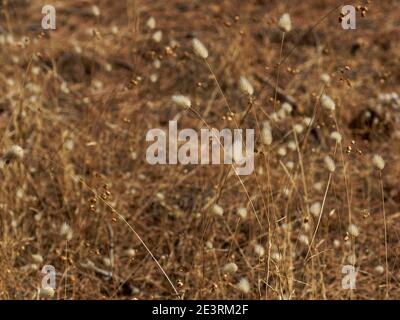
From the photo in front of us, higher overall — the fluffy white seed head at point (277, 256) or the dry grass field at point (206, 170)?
the dry grass field at point (206, 170)

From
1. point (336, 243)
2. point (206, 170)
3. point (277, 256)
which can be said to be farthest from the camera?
point (206, 170)

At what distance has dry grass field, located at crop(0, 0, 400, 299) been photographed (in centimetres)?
255

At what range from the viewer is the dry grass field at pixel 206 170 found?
2547mm

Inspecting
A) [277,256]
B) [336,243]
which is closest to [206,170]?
[336,243]

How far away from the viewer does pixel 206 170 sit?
11.1 ft

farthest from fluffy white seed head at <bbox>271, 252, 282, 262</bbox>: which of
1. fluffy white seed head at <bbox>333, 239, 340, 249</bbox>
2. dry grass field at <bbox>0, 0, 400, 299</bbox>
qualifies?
fluffy white seed head at <bbox>333, 239, 340, 249</bbox>

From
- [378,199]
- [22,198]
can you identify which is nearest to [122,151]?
[22,198]

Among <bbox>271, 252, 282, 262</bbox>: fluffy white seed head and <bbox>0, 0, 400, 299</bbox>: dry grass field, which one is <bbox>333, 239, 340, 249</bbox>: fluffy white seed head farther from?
<bbox>271, 252, 282, 262</bbox>: fluffy white seed head

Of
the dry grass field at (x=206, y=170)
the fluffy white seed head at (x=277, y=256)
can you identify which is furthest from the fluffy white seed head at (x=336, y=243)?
the fluffy white seed head at (x=277, y=256)

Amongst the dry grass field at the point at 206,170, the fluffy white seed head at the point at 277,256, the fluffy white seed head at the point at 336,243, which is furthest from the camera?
the fluffy white seed head at the point at 336,243

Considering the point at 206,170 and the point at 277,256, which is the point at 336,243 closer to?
the point at 277,256

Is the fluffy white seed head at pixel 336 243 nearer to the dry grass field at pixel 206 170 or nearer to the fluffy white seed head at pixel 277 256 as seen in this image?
the dry grass field at pixel 206 170

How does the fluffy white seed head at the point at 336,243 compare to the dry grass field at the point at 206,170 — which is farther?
the fluffy white seed head at the point at 336,243

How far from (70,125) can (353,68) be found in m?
1.57
